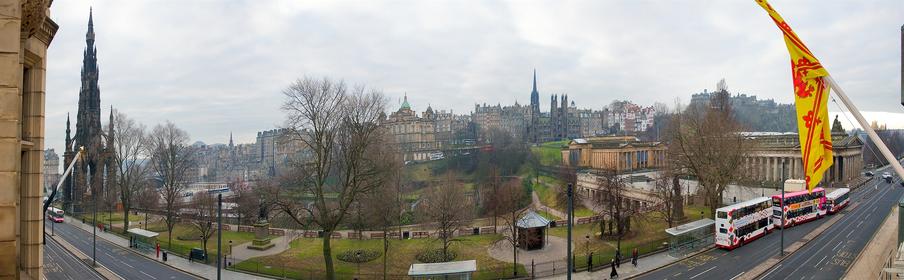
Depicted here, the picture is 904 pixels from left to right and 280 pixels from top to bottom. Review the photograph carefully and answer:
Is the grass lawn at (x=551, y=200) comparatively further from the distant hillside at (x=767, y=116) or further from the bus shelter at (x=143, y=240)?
the distant hillside at (x=767, y=116)

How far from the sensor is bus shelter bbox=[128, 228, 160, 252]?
37.4m

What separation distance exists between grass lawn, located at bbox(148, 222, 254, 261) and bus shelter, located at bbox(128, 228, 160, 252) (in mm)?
641

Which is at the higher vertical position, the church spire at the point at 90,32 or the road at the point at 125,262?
the church spire at the point at 90,32

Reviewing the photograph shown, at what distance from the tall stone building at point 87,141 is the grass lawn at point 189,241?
22.0 metres

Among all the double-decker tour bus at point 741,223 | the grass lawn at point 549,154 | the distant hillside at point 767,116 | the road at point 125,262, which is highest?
the distant hillside at point 767,116

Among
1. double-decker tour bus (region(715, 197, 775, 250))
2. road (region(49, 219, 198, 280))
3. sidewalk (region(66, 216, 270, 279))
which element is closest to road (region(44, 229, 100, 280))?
road (region(49, 219, 198, 280))

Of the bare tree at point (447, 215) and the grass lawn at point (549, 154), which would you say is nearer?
the bare tree at point (447, 215)

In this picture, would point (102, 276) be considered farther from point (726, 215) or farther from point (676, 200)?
point (676, 200)

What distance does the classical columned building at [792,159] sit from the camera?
60.9 metres

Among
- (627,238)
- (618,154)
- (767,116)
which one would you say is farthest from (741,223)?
(767,116)

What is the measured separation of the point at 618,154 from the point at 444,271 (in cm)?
6992

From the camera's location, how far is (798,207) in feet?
123

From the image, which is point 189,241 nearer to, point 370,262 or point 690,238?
point 370,262

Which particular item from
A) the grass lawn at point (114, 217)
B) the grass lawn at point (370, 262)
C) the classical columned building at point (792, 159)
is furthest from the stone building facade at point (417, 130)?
the grass lawn at point (370, 262)
